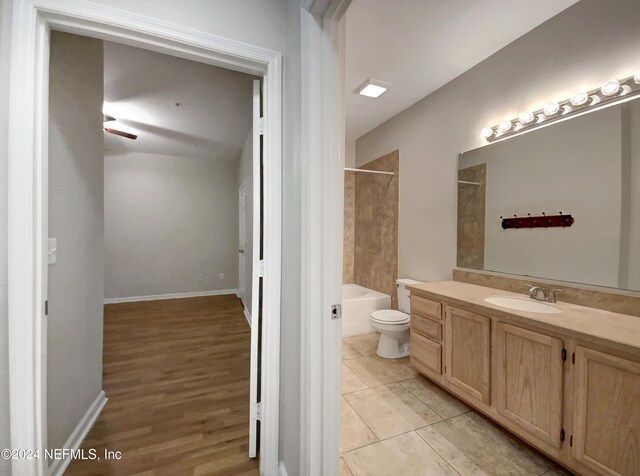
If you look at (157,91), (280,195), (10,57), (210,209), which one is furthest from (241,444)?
(210,209)

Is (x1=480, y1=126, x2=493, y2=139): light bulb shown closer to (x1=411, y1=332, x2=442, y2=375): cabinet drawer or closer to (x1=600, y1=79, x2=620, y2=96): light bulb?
(x1=600, y1=79, x2=620, y2=96): light bulb

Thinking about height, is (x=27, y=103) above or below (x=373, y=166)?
below

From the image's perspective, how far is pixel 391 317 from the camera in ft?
8.68

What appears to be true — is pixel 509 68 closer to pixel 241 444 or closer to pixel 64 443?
pixel 241 444

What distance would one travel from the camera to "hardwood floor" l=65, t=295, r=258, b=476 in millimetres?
1403

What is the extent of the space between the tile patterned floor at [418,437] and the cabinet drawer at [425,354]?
0.17 metres

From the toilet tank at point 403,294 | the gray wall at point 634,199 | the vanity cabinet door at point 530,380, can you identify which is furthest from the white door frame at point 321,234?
the toilet tank at point 403,294

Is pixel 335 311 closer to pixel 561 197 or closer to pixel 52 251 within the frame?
pixel 52 251

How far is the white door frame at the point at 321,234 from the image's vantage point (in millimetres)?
967

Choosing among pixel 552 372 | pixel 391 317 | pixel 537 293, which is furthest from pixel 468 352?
pixel 391 317

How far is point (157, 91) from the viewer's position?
2.67 metres

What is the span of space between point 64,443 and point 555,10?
3.95 meters

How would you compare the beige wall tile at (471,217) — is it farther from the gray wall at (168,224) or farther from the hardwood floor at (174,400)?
the gray wall at (168,224)

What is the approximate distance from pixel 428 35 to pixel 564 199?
4.89ft
